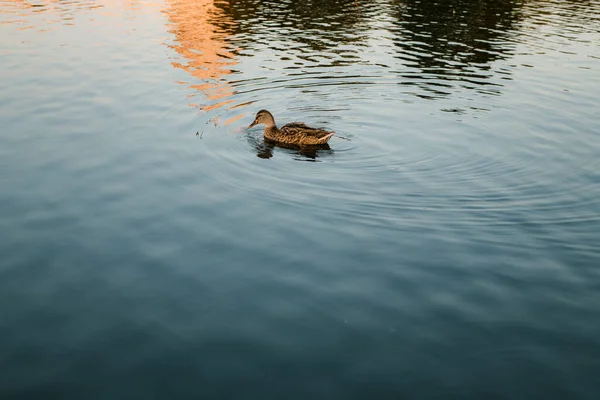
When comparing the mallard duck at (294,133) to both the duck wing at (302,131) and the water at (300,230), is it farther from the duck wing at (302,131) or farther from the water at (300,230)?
the water at (300,230)

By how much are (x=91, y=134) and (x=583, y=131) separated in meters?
14.1

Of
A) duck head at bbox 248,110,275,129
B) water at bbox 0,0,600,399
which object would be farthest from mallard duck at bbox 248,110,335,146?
water at bbox 0,0,600,399

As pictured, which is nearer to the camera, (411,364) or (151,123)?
(411,364)

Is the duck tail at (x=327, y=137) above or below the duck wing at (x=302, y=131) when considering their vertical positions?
below

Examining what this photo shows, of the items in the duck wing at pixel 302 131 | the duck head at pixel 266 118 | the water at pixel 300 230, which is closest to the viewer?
the water at pixel 300 230

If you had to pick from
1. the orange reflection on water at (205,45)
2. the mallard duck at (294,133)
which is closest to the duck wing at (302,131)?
the mallard duck at (294,133)

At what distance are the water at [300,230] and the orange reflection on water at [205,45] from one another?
0.64ft

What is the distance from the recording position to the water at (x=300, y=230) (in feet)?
32.2

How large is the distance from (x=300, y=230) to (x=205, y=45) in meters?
19.9

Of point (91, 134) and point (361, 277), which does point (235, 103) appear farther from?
point (361, 277)

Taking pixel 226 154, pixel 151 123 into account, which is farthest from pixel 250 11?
pixel 226 154

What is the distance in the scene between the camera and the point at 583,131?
20.4m

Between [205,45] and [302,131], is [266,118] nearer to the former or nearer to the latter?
[302,131]

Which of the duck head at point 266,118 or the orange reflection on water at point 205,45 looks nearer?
the duck head at point 266,118
